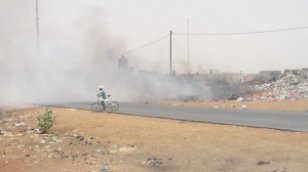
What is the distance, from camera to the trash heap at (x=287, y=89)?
4185cm

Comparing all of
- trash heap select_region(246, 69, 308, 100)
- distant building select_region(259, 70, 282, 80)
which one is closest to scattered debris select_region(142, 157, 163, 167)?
trash heap select_region(246, 69, 308, 100)

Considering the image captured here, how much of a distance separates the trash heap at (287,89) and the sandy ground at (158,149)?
24.1m

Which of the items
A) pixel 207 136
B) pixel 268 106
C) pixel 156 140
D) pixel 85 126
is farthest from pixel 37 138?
pixel 268 106

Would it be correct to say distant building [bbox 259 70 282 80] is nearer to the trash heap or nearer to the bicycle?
the trash heap

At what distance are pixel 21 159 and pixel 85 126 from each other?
6779mm

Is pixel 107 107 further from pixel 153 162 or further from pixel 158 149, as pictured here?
pixel 153 162

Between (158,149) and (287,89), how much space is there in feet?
112

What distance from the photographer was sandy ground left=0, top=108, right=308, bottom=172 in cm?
1213

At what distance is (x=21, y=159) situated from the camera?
14320 mm

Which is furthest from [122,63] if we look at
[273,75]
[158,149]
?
[158,149]


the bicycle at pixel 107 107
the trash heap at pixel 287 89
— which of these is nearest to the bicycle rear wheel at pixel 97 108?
the bicycle at pixel 107 107

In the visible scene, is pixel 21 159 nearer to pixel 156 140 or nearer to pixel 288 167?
pixel 156 140

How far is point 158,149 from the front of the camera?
1436cm

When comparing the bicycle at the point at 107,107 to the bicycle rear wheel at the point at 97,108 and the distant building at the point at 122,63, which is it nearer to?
the bicycle rear wheel at the point at 97,108
